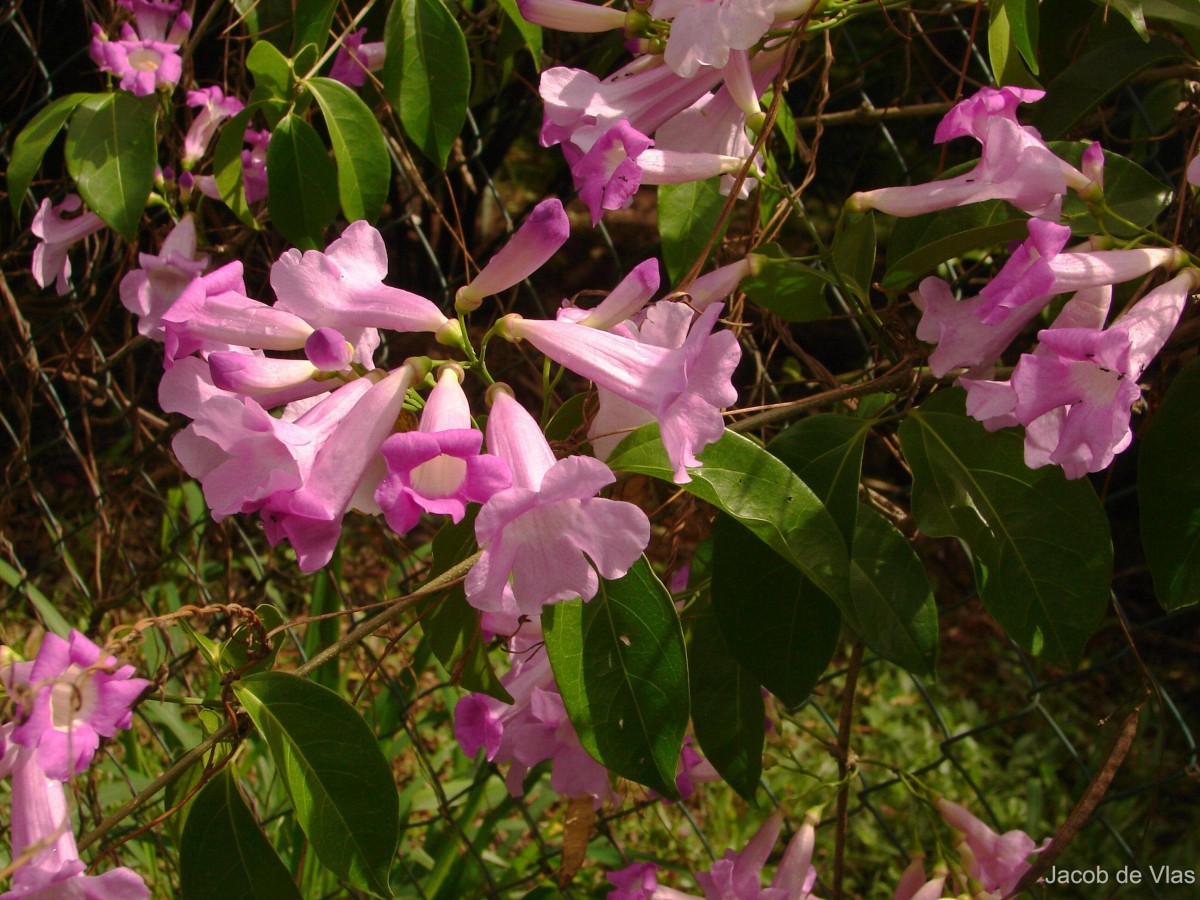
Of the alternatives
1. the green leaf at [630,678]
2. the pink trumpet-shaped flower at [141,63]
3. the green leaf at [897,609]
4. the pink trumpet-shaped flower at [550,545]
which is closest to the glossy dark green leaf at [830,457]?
the green leaf at [897,609]

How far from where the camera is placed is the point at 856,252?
92 cm

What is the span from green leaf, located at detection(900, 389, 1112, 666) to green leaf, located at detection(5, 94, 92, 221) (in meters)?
1.26

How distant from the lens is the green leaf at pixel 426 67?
1116mm

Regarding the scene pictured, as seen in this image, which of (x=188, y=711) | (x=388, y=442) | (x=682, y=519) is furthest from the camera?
(x=188, y=711)

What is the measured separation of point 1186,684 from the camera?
9.46 ft

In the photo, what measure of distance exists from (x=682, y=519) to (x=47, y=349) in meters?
2.64

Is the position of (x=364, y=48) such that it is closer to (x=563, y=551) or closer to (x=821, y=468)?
(x=821, y=468)

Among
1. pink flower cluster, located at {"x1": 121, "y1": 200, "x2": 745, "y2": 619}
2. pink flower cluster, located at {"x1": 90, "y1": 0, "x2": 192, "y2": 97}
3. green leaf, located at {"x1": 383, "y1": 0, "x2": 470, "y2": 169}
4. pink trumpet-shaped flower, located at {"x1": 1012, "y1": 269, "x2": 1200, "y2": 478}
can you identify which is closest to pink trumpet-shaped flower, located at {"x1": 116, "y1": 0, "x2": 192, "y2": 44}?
pink flower cluster, located at {"x1": 90, "y1": 0, "x2": 192, "y2": 97}

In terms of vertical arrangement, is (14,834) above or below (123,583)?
above

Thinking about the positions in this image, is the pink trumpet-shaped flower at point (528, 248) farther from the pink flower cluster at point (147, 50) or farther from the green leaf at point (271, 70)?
the pink flower cluster at point (147, 50)

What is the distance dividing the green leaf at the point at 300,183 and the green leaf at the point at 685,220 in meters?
0.41

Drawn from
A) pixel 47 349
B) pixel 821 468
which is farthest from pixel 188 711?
pixel 821 468

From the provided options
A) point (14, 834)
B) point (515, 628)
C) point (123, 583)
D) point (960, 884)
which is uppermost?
point (515, 628)

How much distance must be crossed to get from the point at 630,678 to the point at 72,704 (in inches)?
19.1
